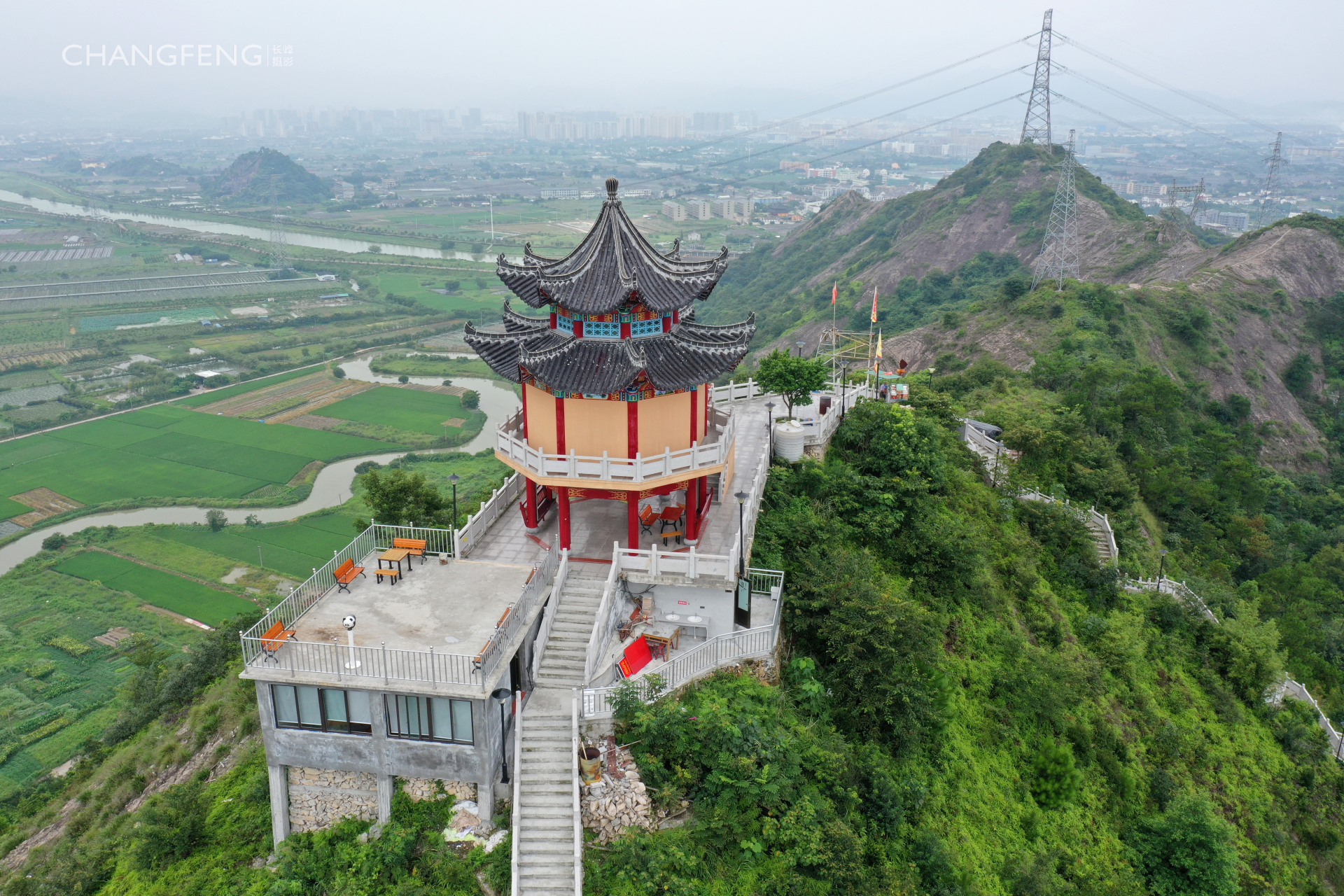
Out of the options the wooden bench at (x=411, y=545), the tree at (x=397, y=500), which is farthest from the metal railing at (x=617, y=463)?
the tree at (x=397, y=500)

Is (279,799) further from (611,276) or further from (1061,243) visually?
(1061,243)

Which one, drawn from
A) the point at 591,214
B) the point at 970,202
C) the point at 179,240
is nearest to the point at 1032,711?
the point at 970,202

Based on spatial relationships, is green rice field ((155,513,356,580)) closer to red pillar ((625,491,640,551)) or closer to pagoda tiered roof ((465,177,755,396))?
pagoda tiered roof ((465,177,755,396))

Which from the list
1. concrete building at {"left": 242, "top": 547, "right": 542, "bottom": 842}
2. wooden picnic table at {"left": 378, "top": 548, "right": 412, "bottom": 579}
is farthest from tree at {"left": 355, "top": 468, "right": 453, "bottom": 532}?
concrete building at {"left": 242, "top": 547, "right": 542, "bottom": 842}

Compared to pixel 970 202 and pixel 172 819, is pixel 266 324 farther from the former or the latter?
pixel 172 819

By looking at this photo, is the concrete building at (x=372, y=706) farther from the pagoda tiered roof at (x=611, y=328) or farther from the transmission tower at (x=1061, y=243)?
the transmission tower at (x=1061, y=243)
